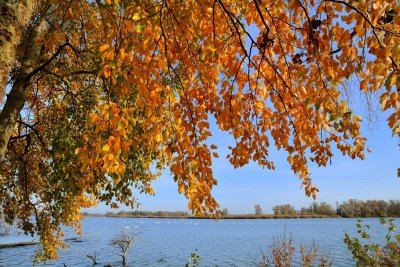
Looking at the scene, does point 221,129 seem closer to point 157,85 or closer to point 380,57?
point 157,85

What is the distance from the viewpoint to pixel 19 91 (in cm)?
716

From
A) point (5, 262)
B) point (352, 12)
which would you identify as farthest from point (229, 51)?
point (5, 262)

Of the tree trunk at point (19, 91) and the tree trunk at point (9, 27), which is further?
the tree trunk at point (19, 91)

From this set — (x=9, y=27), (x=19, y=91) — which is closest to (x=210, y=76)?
(x=9, y=27)

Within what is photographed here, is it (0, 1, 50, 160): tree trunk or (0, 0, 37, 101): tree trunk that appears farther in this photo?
(0, 1, 50, 160): tree trunk

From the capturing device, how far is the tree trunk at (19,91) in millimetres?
6652

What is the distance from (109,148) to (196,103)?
1734mm

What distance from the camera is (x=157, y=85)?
12.0 feet

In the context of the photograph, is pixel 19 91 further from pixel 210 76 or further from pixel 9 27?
pixel 210 76

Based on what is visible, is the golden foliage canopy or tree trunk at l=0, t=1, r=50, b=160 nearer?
the golden foliage canopy

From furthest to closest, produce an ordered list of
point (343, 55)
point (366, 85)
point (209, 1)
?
point (209, 1) < point (366, 85) < point (343, 55)

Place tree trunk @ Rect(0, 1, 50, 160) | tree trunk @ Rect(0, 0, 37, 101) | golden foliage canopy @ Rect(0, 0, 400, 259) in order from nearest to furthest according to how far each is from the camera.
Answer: golden foliage canopy @ Rect(0, 0, 400, 259), tree trunk @ Rect(0, 0, 37, 101), tree trunk @ Rect(0, 1, 50, 160)

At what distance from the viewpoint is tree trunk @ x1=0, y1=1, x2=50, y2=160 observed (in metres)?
6.65

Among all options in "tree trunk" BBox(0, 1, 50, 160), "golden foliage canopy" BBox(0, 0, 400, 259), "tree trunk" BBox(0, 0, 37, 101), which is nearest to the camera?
"golden foliage canopy" BBox(0, 0, 400, 259)
